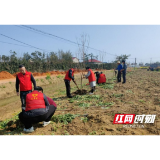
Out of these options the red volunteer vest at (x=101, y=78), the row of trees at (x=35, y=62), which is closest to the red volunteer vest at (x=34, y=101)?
the red volunteer vest at (x=101, y=78)

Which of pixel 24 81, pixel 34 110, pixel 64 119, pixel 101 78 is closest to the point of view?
pixel 34 110

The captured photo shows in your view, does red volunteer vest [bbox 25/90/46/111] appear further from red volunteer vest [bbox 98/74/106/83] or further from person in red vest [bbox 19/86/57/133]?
red volunteer vest [bbox 98/74/106/83]

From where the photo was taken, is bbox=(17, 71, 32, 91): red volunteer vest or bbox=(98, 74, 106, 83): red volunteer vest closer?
bbox=(17, 71, 32, 91): red volunteer vest

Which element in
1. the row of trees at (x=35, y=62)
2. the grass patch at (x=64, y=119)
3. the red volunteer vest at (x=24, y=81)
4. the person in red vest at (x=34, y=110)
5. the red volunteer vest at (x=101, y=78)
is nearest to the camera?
the person in red vest at (x=34, y=110)

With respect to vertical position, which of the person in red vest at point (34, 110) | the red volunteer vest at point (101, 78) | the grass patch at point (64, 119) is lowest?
the grass patch at point (64, 119)

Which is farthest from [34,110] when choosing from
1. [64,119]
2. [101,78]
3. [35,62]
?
[35,62]

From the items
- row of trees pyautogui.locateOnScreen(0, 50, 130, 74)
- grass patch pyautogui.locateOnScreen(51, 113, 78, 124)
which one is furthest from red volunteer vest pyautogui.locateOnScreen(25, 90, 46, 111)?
row of trees pyautogui.locateOnScreen(0, 50, 130, 74)

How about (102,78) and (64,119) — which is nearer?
(64,119)

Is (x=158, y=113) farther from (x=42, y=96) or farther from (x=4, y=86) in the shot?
(x=4, y=86)

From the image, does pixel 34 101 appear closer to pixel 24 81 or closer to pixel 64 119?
pixel 64 119

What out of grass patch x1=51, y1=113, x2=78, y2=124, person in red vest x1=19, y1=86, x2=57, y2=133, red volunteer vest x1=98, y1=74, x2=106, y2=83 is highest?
red volunteer vest x1=98, y1=74, x2=106, y2=83

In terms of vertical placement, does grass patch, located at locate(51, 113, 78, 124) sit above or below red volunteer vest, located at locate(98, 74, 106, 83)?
below

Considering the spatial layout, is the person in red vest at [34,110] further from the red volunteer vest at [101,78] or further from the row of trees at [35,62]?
the row of trees at [35,62]
